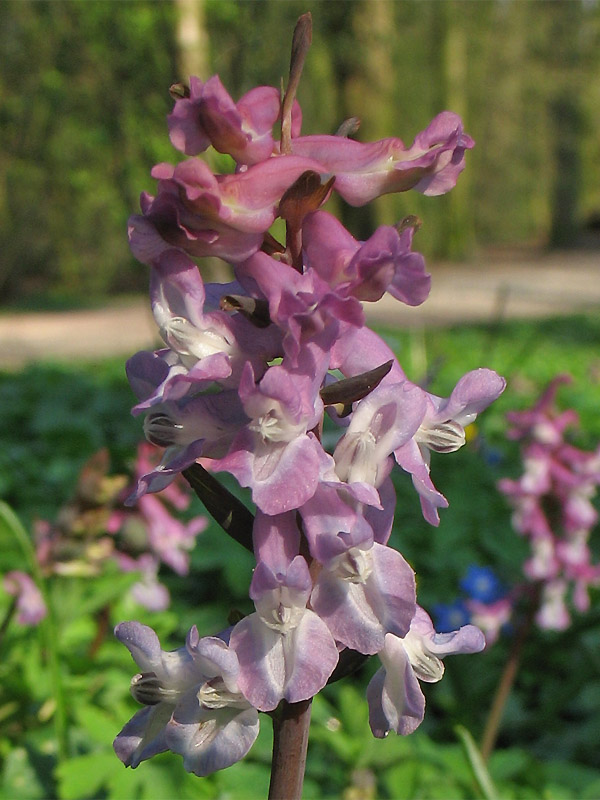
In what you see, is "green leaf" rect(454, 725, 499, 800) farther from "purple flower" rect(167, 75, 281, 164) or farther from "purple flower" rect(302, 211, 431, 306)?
"purple flower" rect(167, 75, 281, 164)

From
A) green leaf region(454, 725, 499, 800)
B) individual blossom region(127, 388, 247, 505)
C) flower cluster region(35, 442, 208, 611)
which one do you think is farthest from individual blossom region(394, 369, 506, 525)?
Answer: flower cluster region(35, 442, 208, 611)

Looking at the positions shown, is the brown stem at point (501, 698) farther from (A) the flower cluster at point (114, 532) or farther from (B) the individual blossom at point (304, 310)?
(B) the individual blossom at point (304, 310)

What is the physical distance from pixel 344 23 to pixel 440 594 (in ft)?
53.0

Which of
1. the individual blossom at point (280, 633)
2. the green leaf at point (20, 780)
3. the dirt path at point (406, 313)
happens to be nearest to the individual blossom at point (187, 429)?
the individual blossom at point (280, 633)

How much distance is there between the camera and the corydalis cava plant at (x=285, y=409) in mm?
951

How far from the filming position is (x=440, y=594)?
3.71 meters

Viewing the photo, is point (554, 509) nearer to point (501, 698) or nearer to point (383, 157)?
point (501, 698)

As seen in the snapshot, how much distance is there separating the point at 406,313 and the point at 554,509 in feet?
38.8

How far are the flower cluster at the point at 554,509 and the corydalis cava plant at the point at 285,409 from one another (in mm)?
1806

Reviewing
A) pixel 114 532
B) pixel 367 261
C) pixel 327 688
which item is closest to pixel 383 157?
pixel 367 261

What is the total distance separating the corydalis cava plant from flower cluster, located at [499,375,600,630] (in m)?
1.81

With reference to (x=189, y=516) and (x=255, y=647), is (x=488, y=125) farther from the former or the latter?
(x=255, y=647)

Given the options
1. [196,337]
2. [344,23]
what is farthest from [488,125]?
[196,337]

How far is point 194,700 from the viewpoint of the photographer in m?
1.02
